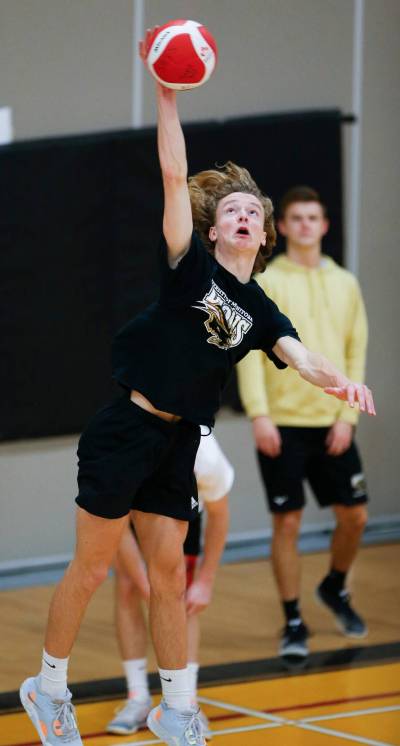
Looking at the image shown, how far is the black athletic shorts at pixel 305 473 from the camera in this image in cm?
623

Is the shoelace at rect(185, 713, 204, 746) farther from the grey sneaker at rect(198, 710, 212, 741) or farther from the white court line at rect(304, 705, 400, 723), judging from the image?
the white court line at rect(304, 705, 400, 723)

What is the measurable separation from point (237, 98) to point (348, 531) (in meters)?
2.76

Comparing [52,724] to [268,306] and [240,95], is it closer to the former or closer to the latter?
[268,306]

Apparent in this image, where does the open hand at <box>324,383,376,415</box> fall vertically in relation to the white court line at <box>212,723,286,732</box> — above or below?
above

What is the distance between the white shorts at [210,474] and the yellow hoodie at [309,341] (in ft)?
3.61

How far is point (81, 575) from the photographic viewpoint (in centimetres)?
425

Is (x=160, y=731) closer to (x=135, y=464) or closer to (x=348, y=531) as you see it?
(x=135, y=464)

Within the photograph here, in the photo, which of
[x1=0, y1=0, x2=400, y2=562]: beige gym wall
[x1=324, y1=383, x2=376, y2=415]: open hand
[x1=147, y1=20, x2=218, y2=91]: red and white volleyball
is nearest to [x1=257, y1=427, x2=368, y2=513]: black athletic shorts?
[x1=0, y1=0, x2=400, y2=562]: beige gym wall

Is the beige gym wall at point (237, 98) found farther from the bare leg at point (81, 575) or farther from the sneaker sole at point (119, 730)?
the bare leg at point (81, 575)

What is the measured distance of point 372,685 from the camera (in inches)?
219

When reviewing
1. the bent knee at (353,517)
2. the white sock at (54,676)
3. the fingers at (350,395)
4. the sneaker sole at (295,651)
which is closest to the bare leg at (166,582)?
the white sock at (54,676)

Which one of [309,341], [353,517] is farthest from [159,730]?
[309,341]

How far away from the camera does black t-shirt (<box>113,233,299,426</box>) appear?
164 inches

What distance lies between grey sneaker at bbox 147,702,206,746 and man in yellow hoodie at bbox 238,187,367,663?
1.72 meters
